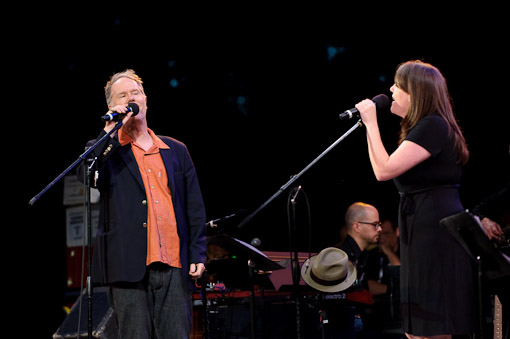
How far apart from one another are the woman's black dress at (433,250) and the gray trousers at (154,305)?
1.00 meters

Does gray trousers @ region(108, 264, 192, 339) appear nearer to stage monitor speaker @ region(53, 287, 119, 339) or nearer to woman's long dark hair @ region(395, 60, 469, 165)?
woman's long dark hair @ region(395, 60, 469, 165)

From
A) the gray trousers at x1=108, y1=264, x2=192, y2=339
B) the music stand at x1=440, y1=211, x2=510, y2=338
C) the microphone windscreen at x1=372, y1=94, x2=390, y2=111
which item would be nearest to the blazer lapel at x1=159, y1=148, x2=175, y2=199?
the gray trousers at x1=108, y1=264, x2=192, y2=339

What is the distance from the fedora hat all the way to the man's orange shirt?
5.68 feet

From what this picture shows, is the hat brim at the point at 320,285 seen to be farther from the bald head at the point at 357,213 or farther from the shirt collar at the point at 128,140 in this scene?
the shirt collar at the point at 128,140

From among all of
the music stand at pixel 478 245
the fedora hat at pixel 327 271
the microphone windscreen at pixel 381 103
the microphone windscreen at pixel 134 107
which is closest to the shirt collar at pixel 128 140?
the microphone windscreen at pixel 134 107

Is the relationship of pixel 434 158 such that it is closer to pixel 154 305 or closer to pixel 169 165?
pixel 169 165

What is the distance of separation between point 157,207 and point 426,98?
1.31 m

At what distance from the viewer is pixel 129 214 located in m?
2.93

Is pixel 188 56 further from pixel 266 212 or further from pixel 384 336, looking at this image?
pixel 384 336

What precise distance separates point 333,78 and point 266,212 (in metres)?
1.78

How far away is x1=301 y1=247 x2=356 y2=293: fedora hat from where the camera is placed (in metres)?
4.46

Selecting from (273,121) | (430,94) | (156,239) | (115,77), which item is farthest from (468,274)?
(273,121)

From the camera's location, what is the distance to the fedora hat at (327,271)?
4.46 m

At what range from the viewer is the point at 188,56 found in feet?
22.1
